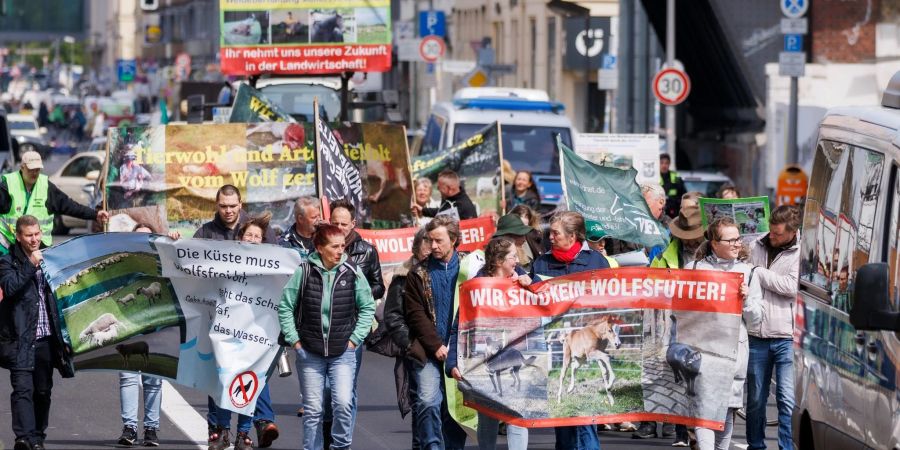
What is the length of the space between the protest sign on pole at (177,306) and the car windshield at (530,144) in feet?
42.0

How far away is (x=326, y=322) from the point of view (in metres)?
9.90

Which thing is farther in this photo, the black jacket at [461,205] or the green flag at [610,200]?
the black jacket at [461,205]

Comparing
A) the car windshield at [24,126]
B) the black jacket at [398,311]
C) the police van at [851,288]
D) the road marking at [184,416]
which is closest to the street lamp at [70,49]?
the car windshield at [24,126]

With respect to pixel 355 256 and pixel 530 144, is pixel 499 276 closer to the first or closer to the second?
pixel 355 256

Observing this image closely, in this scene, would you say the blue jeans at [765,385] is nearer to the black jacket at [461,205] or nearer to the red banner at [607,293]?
the red banner at [607,293]

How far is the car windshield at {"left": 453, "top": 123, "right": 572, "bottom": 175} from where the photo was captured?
23.9m

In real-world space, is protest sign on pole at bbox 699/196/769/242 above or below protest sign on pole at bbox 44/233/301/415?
above

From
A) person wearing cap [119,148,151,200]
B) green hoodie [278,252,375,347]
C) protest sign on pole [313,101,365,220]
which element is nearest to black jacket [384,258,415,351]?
green hoodie [278,252,375,347]

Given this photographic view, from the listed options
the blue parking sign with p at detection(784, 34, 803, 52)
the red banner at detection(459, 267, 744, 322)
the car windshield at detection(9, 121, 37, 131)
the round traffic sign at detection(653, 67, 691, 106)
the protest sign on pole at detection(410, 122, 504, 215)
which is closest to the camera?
the red banner at detection(459, 267, 744, 322)

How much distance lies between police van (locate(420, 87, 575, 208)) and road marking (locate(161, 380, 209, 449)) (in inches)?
389

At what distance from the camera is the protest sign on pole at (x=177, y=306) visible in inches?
422

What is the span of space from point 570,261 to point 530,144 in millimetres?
14255

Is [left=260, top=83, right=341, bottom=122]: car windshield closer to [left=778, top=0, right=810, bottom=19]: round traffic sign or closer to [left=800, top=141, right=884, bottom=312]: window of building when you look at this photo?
[left=778, top=0, right=810, bottom=19]: round traffic sign

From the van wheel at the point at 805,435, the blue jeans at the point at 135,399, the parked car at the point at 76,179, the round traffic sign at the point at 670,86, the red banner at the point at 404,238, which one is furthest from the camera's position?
the parked car at the point at 76,179
